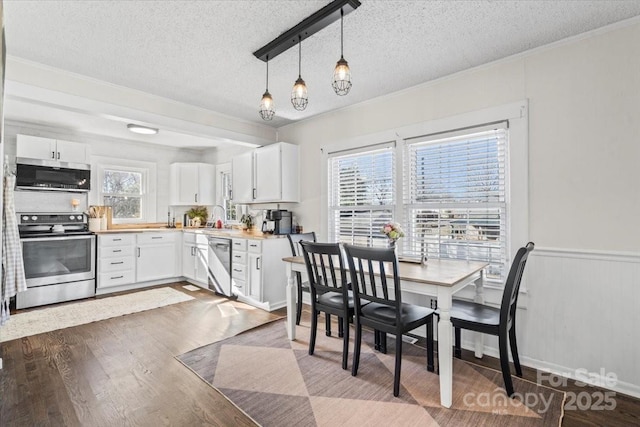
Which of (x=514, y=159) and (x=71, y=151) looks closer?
(x=514, y=159)

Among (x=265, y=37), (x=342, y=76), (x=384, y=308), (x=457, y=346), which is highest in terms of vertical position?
(x=265, y=37)

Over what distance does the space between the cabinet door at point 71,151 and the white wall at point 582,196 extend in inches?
211

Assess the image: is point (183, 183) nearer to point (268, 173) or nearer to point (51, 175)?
point (51, 175)

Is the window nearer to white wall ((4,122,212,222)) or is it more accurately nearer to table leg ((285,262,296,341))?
white wall ((4,122,212,222))

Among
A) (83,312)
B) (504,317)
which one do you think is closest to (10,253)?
(83,312)

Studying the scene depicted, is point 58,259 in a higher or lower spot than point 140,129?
lower

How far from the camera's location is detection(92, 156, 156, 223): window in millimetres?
5383

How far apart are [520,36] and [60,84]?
3939 mm

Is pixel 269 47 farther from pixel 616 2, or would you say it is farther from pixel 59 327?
pixel 59 327

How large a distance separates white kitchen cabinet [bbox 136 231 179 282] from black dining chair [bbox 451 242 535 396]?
453 cm

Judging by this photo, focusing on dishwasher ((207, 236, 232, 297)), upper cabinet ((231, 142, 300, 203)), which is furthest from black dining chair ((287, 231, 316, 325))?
dishwasher ((207, 236, 232, 297))

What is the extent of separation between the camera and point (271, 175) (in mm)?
4500

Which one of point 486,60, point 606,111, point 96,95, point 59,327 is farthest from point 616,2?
point 59,327

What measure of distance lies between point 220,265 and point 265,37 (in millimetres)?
3171
